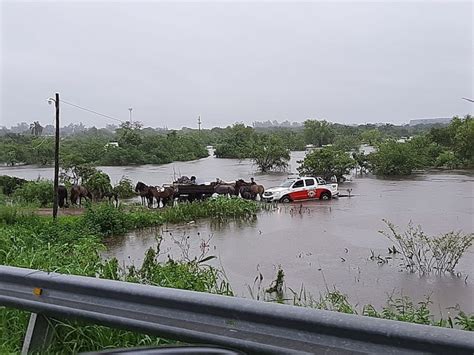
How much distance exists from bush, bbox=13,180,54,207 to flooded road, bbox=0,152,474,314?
5.03 metres

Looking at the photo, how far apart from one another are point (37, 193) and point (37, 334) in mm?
17392

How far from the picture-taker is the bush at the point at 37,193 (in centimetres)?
1869

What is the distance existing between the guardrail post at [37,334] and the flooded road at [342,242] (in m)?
5.34

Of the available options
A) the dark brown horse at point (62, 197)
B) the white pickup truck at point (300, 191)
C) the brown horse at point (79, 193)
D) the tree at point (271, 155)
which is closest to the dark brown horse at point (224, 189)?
the white pickup truck at point (300, 191)

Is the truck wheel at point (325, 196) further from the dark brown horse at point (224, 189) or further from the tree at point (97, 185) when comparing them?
the tree at point (97, 185)

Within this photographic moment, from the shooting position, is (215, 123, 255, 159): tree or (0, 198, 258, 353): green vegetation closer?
Answer: (0, 198, 258, 353): green vegetation

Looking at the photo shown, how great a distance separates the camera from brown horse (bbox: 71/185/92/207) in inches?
757

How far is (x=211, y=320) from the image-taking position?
1.93 metres

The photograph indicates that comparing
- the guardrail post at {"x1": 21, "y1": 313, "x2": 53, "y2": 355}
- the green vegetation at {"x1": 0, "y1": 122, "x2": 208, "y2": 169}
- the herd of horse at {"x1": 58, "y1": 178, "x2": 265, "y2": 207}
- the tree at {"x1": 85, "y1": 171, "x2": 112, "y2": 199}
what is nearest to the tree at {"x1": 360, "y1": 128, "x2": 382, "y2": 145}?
the green vegetation at {"x1": 0, "y1": 122, "x2": 208, "y2": 169}

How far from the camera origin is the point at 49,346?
2.40 m

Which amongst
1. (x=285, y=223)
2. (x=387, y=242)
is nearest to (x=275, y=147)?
(x=285, y=223)

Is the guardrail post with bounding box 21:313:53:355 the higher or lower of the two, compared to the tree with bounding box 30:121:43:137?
lower

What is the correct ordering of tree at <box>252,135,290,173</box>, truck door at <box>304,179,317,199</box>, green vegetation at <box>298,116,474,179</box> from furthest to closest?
tree at <box>252,135,290,173</box>, green vegetation at <box>298,116,474,179</box>, truck door at <box>304,179,317,199</box>

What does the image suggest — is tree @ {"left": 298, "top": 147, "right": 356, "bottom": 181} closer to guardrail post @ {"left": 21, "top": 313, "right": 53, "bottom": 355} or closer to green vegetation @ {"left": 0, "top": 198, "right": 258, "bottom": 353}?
green vegetation @ {"left": 0, "top": 198, "right": 258, "bottom": 353}
